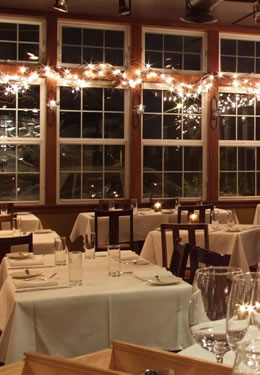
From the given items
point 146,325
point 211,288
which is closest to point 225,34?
point 146,325

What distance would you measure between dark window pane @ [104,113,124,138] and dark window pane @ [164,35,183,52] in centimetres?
148

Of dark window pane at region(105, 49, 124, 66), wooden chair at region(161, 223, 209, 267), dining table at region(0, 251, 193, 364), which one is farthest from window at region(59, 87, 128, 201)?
dining table at region(0, 251, 193, 364)

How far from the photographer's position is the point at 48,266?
324 centimetres

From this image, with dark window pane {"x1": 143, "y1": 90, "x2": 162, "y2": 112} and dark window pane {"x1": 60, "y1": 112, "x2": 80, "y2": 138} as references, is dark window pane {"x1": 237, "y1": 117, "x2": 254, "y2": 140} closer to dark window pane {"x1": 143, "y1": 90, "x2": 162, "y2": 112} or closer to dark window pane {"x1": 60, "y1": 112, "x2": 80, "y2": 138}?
dark window pane {"x1": 143, "y1": 90, "x2": 162, "y2": 112}

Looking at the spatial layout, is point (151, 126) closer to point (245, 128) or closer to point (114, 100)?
point (114, 100)

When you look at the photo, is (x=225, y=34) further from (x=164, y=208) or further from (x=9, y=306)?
(x=9, y=306)

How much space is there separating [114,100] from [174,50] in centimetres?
143

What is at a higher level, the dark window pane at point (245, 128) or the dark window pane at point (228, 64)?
the dark window pane at point (228, 64)

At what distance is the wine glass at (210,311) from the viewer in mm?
1140

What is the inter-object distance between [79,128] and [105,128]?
1.42ft

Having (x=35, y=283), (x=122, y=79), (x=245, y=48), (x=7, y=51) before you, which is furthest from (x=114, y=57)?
(x=35, y=283)

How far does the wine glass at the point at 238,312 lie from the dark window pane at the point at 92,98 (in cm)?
768

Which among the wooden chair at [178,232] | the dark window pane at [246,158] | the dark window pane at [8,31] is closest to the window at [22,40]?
the dark window pane at [8,31]

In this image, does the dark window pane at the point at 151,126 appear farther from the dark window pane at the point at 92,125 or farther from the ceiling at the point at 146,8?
the ceiling at the point at 146,8
